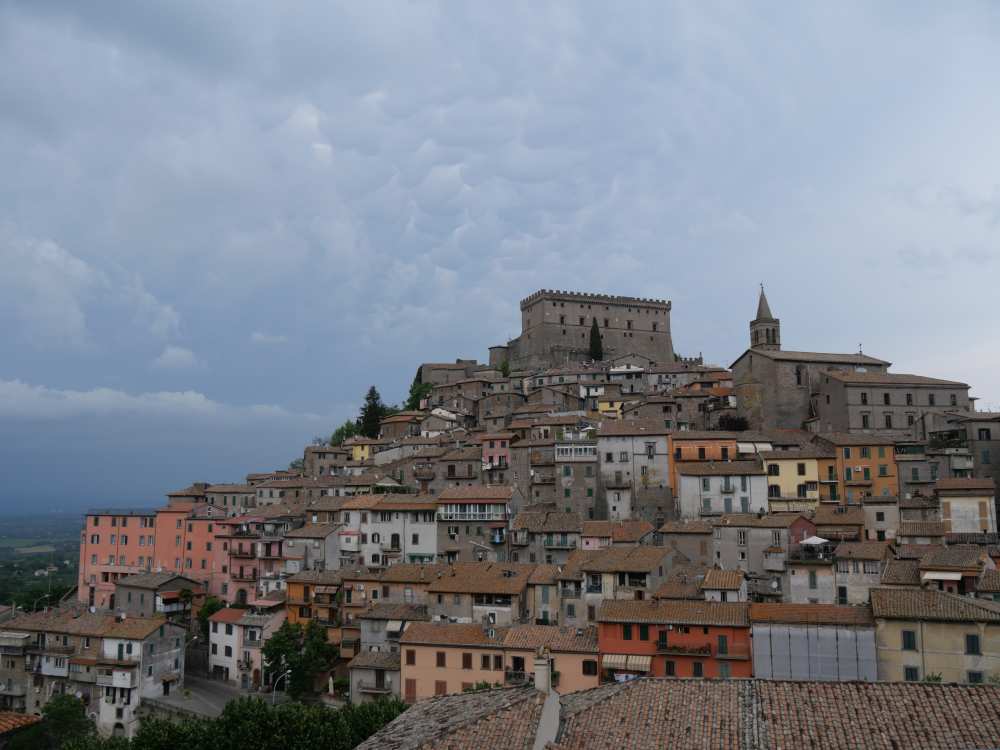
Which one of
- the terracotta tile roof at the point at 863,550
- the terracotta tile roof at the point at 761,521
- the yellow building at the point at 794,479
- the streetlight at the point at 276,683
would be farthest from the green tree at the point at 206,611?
the terracotta tile roof at the point at 863,550

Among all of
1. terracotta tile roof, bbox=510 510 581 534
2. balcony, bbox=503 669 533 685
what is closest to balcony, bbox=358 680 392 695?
balcony, bbox=503 669 533 685

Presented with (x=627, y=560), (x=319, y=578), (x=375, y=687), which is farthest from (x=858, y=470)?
(x=319, y=578)

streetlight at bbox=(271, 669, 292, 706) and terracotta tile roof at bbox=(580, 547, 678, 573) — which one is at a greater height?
terracotta tile roof at bbox=(580, 547, 678, 573)

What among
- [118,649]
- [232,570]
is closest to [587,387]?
[232,570]

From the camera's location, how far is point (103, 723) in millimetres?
52469

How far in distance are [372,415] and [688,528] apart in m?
56.3

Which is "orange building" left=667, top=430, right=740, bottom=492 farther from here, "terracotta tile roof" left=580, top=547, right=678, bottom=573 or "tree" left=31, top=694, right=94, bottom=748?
"tree" left=31, top=694, right=94, bottom=748

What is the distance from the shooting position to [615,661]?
1569 inches

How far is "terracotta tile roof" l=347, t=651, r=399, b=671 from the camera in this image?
45.2 meters

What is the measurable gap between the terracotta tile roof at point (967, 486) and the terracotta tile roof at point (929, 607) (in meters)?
21.4

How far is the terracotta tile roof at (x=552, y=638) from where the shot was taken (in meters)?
41.1

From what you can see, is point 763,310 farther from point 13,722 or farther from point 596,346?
point 13,722

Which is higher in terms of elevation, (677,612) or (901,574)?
(901,574)

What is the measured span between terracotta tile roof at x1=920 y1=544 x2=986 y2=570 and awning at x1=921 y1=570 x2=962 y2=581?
0.28 metres
